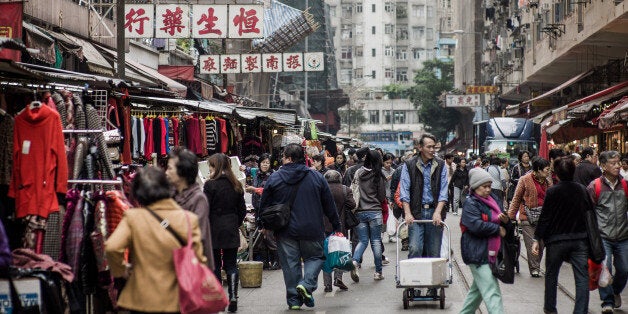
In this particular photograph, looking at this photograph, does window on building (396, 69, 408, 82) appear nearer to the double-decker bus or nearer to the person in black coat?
the double-decker bus

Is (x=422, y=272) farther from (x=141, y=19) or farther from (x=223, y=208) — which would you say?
(x=141, y=19)

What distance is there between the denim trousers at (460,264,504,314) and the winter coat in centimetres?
283

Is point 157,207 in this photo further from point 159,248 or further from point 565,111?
point 565,111

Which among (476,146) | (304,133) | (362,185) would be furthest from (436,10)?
(362,185)

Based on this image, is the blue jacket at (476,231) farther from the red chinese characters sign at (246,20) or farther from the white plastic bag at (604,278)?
the red chinese characters sign at (246,20)

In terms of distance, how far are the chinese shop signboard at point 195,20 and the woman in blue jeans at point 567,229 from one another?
14.3 metres

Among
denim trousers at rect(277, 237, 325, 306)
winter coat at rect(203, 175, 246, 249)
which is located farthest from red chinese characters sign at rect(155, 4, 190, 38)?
denim trousers at rect(277, 237, 325, 306)

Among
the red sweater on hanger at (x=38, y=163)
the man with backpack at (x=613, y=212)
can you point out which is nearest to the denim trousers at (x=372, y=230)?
the man with backpack at (x=613, y=212)

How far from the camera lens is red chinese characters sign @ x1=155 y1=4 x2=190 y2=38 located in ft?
78.5

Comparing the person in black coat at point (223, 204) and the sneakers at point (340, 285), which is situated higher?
the person in black coat at point (223, 204)

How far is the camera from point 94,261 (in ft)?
29.5

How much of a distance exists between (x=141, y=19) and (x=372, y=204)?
1095 centimetres

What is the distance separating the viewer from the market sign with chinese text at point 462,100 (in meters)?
66.2

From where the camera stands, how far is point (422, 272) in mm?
11289
